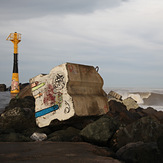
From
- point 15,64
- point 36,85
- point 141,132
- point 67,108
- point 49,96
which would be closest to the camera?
point 141,132

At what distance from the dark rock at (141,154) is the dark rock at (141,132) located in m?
0.38

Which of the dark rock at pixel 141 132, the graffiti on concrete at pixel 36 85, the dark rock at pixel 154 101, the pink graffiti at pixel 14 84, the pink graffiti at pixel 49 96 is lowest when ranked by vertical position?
the dark rock at pixel 154 101

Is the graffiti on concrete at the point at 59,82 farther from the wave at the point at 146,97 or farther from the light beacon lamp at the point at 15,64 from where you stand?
the light beacon lamp at the point at 15,64

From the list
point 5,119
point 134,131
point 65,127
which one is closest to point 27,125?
point 5,119

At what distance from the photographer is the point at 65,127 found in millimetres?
4738

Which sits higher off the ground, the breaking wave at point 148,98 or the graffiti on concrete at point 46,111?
the graffiti on concrete at point 46,111

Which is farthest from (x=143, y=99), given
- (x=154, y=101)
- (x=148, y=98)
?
(x=154, y=101)

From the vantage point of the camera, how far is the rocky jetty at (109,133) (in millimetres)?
2693

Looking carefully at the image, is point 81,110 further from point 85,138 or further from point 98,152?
point 98,152

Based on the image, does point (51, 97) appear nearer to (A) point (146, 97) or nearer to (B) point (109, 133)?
(B) point (109, 133)

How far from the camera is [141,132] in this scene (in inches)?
128

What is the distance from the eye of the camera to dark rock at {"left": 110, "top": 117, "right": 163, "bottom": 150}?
3.19 meters

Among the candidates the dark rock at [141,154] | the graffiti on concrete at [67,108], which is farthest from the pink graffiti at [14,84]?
the dark rock at [141,154]

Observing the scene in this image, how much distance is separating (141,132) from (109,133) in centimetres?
55
